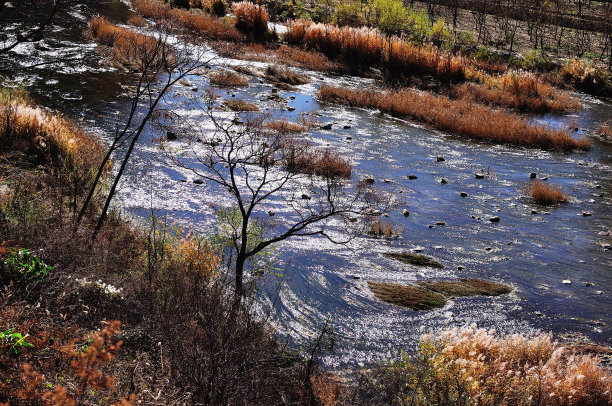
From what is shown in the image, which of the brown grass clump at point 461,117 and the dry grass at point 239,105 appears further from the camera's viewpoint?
the brown grass clump at point 461,117

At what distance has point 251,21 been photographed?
34844mm

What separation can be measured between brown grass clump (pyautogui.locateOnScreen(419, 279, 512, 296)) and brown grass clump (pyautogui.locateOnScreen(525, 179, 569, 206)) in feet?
19.3

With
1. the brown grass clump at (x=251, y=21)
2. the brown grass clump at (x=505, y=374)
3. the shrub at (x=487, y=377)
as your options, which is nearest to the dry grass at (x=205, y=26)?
the brown grass clump at (x=251, y=21)

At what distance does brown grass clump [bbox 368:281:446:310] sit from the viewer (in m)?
10.6

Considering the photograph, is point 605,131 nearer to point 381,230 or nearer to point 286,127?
point 286,127

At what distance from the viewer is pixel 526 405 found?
24.0ft

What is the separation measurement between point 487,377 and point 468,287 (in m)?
3.69

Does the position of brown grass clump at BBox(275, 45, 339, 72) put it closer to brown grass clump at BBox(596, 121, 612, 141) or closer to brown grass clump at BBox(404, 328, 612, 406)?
brown grass clump at BBox(596, 121, 612, 141)

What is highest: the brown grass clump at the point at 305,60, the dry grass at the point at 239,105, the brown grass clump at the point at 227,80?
the brown grass clump at the point at 305,60

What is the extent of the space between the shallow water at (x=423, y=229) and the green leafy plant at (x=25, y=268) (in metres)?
4.35

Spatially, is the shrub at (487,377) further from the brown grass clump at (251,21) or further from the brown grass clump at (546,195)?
the brown grass clump at (251,21)

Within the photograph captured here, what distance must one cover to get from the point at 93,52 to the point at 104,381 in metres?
26.4

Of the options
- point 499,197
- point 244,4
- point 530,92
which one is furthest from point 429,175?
point 244,4

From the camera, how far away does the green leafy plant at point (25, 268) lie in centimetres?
624
